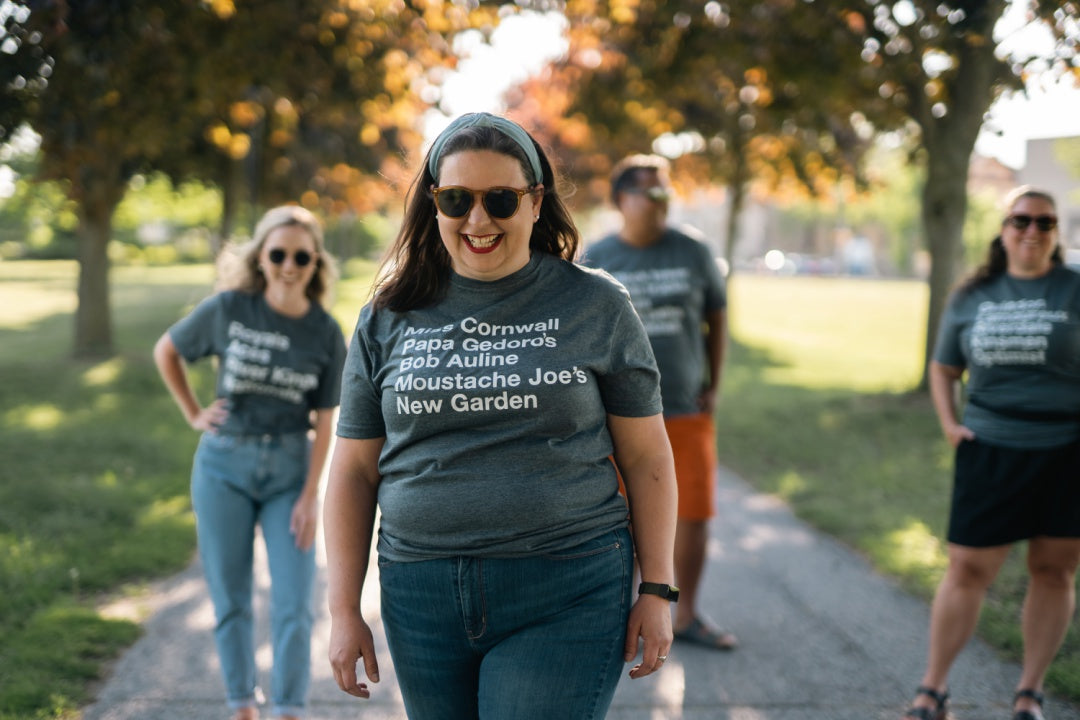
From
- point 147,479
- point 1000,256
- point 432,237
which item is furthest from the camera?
point 147,479

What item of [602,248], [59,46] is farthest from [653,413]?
[59,46]

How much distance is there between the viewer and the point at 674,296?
4.73m

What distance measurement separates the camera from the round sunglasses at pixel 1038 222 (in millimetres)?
3873

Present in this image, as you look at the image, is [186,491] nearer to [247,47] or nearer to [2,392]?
[247,47]

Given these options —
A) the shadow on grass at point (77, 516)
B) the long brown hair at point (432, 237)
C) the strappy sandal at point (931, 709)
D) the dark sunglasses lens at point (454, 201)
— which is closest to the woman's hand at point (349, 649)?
the long brown hair at point (432, 237)

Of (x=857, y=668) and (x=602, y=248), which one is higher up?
(x=602, y=248)

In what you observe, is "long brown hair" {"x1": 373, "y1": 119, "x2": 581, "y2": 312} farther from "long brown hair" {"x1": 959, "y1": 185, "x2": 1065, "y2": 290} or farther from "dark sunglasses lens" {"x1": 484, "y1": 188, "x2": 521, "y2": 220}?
"long brown hair" {"x1": 959, "y1": 185, "x2": 1065, "y2": 290}

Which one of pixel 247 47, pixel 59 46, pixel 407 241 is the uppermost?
pixel 247 47

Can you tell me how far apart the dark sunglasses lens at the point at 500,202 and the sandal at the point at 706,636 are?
3.15m

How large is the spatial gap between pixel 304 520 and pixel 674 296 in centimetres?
193

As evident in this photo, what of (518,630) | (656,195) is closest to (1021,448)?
(656,195)

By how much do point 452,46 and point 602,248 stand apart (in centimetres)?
578

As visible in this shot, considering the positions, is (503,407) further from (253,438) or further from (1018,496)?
(1018,496)

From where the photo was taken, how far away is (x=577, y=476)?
2.18 m
